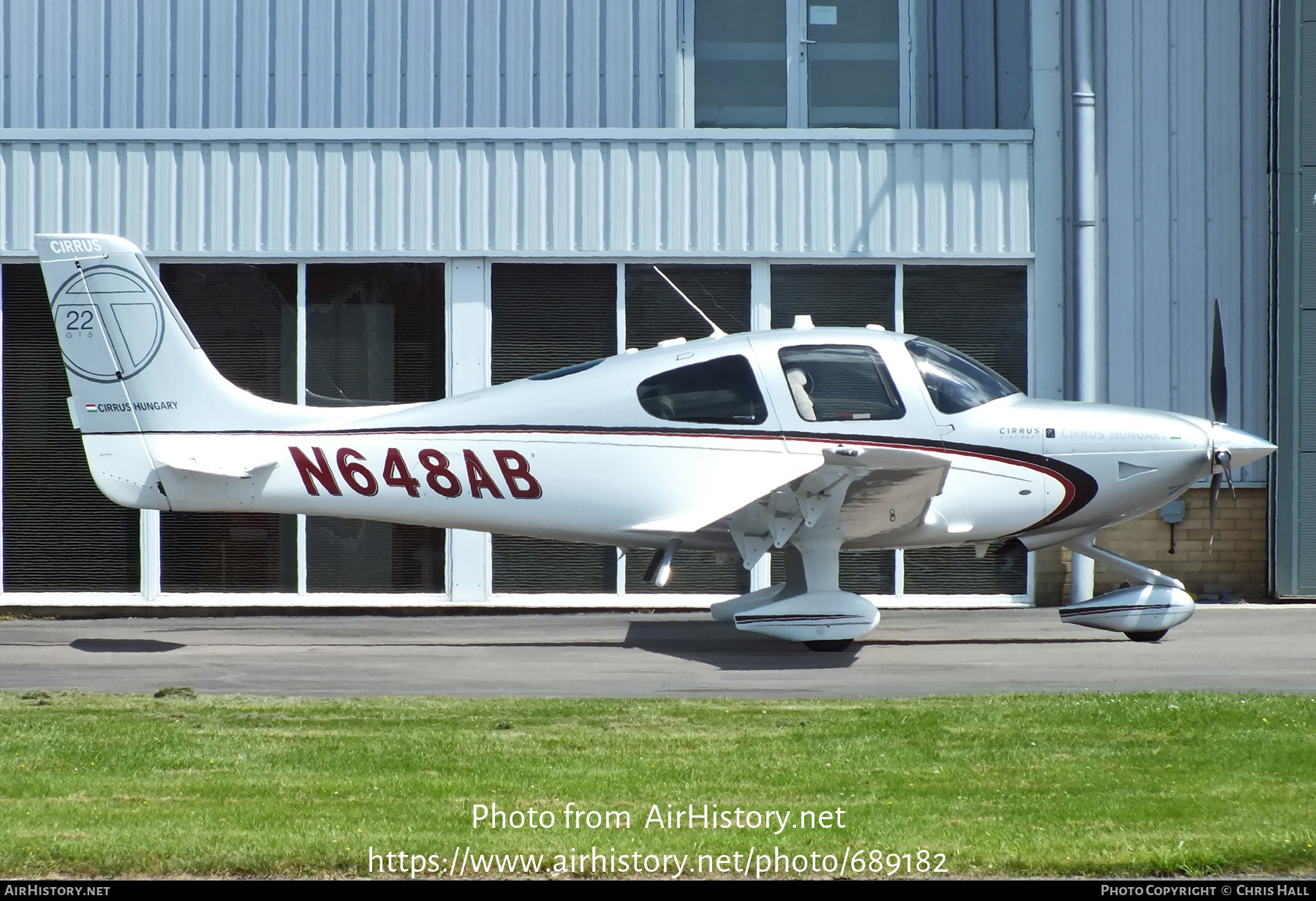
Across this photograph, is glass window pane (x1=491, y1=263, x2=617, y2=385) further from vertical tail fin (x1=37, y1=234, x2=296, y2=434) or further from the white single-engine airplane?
vertical tail fin (x1=37, y1=234, x2=296, y2=434)

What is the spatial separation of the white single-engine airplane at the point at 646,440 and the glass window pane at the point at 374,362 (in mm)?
3241

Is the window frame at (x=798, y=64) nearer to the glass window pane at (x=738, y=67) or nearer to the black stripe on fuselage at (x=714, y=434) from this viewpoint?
the glass window pane at (x=738, y=67)

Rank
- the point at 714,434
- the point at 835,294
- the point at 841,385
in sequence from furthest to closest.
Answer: the point at 835,294
the point at 714,434
the point at 841,385

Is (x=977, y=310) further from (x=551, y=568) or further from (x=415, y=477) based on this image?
(x=415, y=477)

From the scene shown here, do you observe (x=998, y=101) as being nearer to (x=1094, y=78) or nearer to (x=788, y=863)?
(x=1094, y=78)

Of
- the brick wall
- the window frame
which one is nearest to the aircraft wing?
the brick wall

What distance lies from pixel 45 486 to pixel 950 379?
9134 millimetres

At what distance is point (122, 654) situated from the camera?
418 inches

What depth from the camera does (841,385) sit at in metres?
10.2

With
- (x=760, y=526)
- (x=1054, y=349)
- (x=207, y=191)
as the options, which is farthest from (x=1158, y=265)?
(x=207, y=191)

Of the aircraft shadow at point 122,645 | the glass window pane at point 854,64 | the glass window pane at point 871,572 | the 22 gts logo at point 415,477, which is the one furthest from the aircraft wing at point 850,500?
the glass window pane at point 854,64

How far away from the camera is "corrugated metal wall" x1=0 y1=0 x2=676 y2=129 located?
14.1 metres

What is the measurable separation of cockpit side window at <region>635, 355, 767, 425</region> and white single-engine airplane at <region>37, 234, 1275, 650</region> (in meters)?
0.01

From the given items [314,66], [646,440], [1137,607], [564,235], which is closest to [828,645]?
[646,440]
